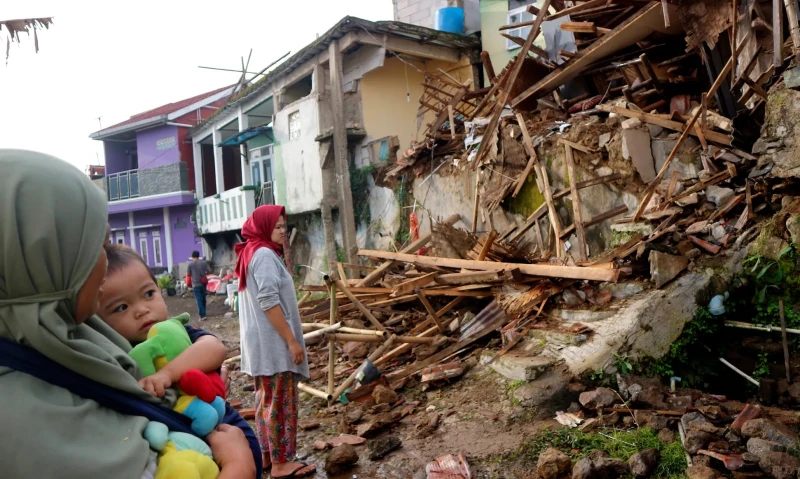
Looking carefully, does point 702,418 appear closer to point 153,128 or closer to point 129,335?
point 129,335

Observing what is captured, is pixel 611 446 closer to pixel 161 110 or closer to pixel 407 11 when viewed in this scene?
pixel 407 11

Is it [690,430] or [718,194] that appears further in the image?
[718,194]

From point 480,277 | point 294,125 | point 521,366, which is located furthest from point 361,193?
point 521,366

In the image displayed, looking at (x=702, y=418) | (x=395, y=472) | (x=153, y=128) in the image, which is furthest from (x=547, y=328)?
(x=153, y=128)

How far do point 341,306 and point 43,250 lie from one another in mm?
7511

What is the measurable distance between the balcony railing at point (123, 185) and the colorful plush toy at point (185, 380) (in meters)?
27.3

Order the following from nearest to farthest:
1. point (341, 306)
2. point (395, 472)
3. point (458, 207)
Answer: point (395, 472), point (341, 306), point (458, 207)

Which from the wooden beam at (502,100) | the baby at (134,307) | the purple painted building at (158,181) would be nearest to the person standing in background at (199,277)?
the wooden beam at (502,100)

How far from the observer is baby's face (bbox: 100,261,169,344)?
1.71 meters

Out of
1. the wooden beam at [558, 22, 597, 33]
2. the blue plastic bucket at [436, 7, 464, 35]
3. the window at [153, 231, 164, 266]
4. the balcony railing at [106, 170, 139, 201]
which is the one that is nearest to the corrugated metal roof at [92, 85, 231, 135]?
the balcony railing at [106, 170, 139, 201]

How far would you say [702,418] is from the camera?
4148 mm

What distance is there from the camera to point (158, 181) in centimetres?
2558

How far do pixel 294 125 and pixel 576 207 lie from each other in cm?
1060

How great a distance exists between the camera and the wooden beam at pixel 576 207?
7180 mm
